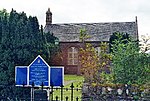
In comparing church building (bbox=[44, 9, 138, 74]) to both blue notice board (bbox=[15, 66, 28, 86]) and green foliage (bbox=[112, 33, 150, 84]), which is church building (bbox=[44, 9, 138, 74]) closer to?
green foliage (bbox=[112, 33, 150, 84])

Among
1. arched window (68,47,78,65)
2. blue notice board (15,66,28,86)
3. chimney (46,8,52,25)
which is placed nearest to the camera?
blue notice board (15,66,28,86)

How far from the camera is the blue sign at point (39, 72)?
34.6ft

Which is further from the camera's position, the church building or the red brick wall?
the red brick wall

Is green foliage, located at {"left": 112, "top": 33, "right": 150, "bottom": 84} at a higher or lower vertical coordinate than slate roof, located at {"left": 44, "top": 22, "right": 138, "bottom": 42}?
lower

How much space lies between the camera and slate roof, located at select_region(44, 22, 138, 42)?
41.5 metres

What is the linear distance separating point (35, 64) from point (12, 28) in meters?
2.16

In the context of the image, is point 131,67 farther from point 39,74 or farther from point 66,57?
point 66,57

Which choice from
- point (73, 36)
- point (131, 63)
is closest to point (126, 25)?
point (73, 36)

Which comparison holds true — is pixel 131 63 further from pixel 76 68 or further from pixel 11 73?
pixel 76 68

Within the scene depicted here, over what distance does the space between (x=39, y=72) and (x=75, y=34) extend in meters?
32.0

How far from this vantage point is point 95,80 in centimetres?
1417

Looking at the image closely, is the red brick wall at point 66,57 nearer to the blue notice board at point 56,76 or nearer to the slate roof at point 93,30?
the slate roof at point 93,30

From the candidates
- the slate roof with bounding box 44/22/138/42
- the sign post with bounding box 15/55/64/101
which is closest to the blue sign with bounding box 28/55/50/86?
the sign post with bounding box 15/55/64/101

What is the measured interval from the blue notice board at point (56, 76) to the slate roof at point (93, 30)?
30392 mm
